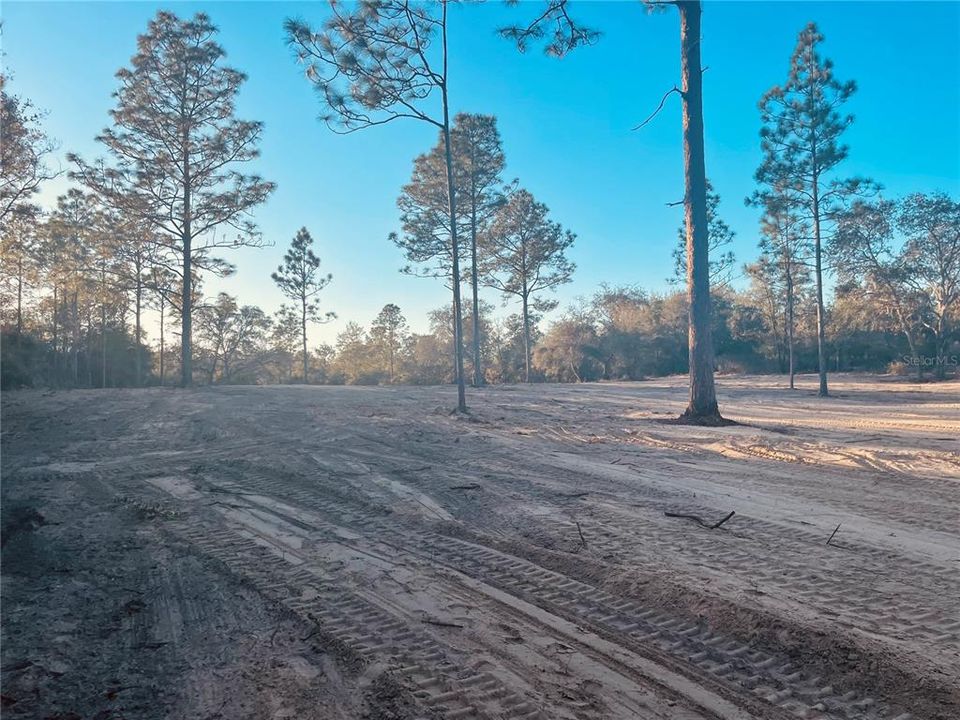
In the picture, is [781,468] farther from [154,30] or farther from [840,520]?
[154,30]

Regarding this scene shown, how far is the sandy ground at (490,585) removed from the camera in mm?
2496

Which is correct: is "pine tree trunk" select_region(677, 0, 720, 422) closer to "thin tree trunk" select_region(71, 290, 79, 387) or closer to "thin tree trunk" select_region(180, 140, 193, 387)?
"thin tree trunk" select_region(180, 140, 193, 387)

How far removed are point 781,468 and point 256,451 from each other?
7.72 meters

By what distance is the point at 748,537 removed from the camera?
444 cm

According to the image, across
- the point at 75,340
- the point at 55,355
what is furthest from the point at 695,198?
the point at 55,355

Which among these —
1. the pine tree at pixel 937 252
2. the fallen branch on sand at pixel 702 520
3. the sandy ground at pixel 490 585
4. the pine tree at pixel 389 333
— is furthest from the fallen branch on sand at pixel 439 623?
the pine tree at pixel 389 333

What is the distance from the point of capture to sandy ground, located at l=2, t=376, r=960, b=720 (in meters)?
2.50

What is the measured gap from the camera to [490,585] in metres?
3.66

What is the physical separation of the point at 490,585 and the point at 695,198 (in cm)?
1069

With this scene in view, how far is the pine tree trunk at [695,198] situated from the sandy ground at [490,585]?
3.68 m

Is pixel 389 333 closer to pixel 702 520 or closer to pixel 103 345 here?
pixel 103 345

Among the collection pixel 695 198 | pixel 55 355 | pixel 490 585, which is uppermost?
pixel 695 198

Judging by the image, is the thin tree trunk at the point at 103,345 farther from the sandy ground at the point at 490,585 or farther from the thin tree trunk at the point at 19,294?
the sandy ground at the point at 490,585

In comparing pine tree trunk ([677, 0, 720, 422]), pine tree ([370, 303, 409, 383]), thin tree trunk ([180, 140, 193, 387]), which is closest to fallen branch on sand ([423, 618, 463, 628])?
pine tree trunk ([677, 0, 720, 422])
